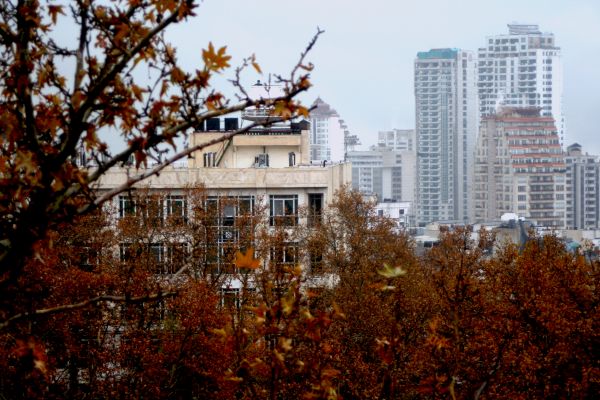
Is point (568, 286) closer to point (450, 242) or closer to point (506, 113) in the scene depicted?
point (450, 242)

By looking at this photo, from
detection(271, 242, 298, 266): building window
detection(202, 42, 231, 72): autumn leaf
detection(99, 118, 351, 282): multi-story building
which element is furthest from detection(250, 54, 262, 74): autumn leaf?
detection(99, 118, 351, 282): multi-story building

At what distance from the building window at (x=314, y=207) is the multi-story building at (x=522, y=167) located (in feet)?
400

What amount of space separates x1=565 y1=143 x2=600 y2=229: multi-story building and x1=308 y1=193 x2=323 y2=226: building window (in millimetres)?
134139

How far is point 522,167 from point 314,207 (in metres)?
128

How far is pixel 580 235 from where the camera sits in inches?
4882

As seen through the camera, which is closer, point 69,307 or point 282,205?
point 69,307

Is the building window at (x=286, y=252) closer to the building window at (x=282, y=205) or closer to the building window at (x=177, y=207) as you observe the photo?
the building window at (x=177, y=207)

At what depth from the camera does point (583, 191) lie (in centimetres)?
16600

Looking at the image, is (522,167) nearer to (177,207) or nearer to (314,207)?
(314,207)

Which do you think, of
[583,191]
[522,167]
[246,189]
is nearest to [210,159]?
[246,189]

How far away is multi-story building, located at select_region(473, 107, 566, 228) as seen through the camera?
15662 centimetres

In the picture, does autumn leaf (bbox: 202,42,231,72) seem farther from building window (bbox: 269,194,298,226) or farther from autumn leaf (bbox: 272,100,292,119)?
building window (bbox: 269,194,298,226)

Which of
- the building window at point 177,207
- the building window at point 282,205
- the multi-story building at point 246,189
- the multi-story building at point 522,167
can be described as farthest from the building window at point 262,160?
the multi-story building at point 522,167

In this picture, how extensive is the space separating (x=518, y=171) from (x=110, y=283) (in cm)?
14002
